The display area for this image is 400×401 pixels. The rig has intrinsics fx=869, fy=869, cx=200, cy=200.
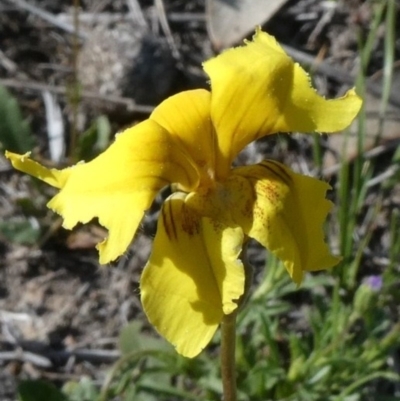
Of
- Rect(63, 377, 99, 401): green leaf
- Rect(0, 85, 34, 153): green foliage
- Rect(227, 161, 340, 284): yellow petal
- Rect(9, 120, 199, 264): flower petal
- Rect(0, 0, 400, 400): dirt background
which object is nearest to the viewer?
Rect(9, 120, 199, 264): flower petal

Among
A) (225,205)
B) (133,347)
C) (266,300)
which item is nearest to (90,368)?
(133,347)

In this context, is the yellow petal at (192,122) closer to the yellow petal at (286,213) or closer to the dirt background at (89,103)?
the yellow petal at (286,213)

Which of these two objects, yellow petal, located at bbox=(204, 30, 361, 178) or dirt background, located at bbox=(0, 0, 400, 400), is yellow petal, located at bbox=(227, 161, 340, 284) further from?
dirt background, located at bbox=(0, 0, 400, 400)

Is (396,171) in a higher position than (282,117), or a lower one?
lower

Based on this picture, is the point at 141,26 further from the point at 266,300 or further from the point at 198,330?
the point at 198,330

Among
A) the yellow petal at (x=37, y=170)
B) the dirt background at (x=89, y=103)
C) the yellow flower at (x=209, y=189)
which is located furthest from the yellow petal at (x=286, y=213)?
the dirt background at (x=89, y=103)

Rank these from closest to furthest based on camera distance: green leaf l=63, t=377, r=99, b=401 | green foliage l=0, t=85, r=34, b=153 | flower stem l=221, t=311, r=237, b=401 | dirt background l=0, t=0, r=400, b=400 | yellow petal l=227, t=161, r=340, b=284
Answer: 1. yellow petal l=227, t=161, r=340, b=284
2. flower stem l=221, t=311, r=237, b=401
3. green leaf l=63, t=377, r=99, b=401
4. dirt background l=0, t=0, r=400, b=400
5. green foliage l=0, t=85, r=34, b=153

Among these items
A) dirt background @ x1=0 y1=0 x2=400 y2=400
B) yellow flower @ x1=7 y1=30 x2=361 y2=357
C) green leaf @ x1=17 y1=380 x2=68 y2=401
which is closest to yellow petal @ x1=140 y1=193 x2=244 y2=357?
yellow flower @ x1=7 y1=30 x2=361 y2=357

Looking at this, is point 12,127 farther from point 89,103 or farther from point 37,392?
point 37,392
